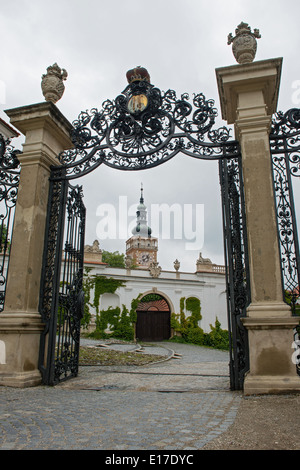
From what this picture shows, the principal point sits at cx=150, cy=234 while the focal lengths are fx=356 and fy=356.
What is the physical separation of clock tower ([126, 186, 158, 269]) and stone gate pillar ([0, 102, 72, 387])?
52.9m

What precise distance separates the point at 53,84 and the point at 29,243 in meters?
3.02

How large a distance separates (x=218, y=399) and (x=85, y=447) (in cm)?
220

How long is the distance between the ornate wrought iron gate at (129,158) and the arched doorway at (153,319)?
24.3 metres

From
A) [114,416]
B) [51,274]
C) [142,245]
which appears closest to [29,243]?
[51,274]

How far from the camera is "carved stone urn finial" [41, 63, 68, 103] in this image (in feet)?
21.5

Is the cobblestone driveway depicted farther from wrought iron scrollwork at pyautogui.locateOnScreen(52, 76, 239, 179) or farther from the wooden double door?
the wooden double door

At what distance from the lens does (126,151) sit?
6305 mm

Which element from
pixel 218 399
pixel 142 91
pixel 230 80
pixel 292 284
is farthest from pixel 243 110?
pixel 218 399

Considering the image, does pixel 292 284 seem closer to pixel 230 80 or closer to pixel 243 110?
pixel 243 110

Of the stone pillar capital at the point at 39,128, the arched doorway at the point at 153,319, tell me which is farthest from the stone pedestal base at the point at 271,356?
the arched doorway at the point at 153,319

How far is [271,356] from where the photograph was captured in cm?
450

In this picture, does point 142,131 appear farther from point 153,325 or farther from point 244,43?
point 153,325

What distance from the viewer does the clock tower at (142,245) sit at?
6362cm

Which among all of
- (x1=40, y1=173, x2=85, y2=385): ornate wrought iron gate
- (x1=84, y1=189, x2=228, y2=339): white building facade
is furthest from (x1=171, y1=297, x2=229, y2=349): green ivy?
(x1=40, y1=173, x2=85, y2=385): ornate wrought iron gate
